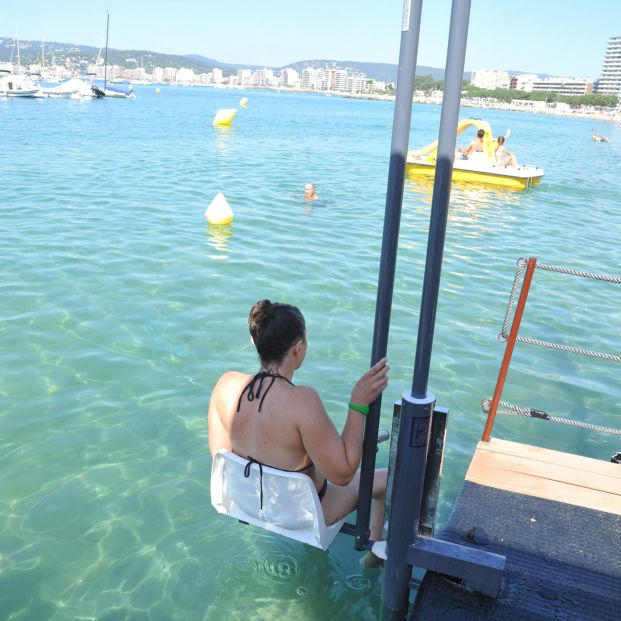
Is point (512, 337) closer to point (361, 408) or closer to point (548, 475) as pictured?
point (548, 475)

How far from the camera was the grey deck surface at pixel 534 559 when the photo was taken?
2309mm

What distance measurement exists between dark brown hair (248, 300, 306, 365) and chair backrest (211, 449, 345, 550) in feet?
1.42

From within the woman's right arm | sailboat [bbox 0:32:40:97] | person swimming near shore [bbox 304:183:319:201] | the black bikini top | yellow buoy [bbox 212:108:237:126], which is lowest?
the woman's right arm

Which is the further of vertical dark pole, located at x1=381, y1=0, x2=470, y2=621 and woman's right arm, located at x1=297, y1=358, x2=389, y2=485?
woman's right arm, located at x1=297, y1=358, x2=389, y2=485

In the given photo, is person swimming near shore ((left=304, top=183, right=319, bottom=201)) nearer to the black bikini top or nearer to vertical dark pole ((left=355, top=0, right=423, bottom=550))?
the black bikini top

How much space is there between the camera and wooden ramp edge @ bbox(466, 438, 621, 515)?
318cm

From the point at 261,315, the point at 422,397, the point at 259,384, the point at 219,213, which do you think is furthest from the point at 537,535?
the point at 219,213

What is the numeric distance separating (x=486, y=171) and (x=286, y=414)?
15562 millimetres

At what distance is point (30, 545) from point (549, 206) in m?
14.1

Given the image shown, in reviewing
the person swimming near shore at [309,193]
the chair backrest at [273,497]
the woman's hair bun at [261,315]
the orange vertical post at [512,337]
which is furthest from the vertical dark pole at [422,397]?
the person swimming near shore at [309,193]

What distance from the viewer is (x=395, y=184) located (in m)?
2.17

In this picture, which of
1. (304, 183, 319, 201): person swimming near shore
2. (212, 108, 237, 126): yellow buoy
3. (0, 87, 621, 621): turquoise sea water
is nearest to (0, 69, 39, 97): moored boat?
(212, 108, 237, 126): yellow buoy

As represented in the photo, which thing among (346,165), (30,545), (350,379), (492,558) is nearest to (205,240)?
(350,379)

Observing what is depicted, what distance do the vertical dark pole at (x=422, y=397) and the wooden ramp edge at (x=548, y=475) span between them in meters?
0.97
